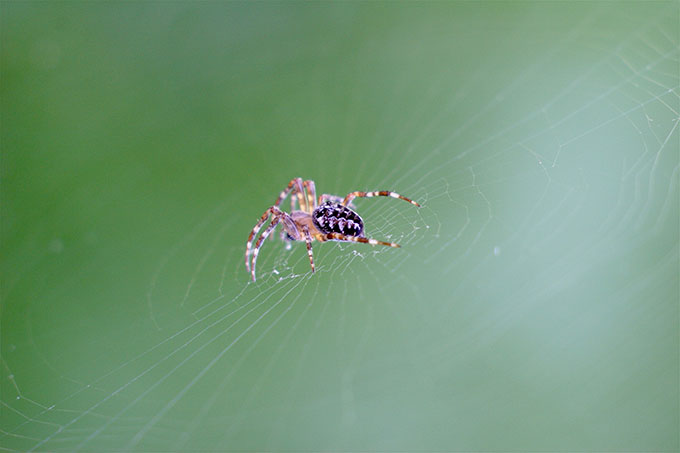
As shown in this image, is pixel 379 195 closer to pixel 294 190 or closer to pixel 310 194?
pixel 310 194

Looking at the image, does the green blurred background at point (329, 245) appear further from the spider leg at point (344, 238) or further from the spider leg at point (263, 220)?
the spider leg at point (263, 220)

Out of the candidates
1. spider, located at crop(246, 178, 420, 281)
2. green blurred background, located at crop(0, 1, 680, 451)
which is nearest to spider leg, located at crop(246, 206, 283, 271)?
spider, located at crop(246, 178, 420, 281)

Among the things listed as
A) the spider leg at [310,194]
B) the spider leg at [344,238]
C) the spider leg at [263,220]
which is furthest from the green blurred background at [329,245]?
the spider leg at [310,194]

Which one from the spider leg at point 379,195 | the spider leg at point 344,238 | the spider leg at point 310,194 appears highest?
the spider leg at point 310,194

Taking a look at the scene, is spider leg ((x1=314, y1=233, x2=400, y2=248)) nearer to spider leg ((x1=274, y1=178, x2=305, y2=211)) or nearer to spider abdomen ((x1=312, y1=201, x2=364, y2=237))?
spider abdomen ((x1=312, y1=201, x2=364, y2=237))

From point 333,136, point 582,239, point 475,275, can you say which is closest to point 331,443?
point 475,275

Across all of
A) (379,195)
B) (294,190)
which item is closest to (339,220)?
(379,195)

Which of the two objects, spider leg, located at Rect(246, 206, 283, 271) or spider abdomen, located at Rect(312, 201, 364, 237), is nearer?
spider abdomen, located at Rect(312, 201, 364, 237)
